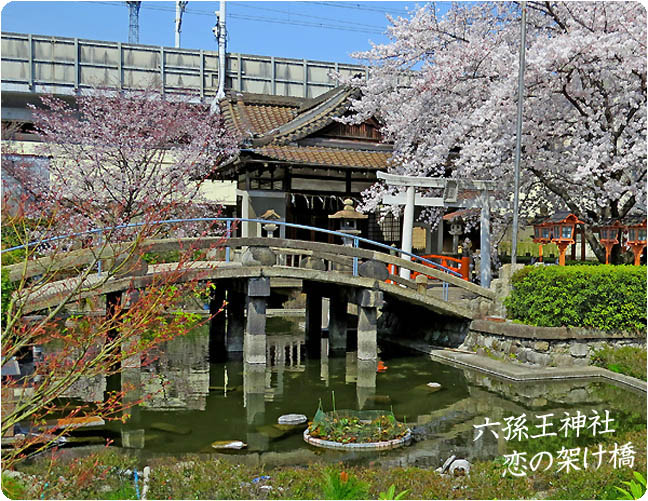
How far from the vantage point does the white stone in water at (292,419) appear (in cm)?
1207

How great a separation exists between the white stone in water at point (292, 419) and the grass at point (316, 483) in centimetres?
353

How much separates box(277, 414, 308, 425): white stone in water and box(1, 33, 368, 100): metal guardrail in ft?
85.2

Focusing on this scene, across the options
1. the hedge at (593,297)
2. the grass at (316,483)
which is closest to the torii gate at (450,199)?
the hedge at (593,297)

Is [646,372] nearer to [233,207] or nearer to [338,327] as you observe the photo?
[338,327]

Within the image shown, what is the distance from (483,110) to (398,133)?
16.9 ft

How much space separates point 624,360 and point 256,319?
8.11 meters

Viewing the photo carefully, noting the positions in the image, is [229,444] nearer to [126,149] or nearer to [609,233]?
[609,233]

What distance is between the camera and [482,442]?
11.2 m

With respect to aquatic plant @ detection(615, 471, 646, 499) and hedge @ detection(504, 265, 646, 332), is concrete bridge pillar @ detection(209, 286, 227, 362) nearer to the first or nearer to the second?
hedge @ detection(504, 265, 646, 332)

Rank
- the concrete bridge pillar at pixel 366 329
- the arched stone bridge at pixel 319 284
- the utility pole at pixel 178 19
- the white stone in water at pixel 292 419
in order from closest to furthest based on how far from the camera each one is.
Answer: the white stone in water at pixel 292 419 < the arched stone bridge at pixel 319 284 < the concrete bridge pillar at pixel 366 329 < the utility pole at pixel 178 19

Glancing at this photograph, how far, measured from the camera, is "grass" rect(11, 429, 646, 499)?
24.3 feet

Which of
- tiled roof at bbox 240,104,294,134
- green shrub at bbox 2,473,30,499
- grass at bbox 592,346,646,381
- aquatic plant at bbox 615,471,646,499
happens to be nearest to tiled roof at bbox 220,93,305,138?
tiled roof at bbox 240,104,294,134

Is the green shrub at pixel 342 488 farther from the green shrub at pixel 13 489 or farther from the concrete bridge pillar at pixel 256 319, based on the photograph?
the concrete bridge pillar at pixel 256 319

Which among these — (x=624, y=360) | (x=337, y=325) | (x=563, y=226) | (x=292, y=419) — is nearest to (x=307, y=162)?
(x=337, y=325)
